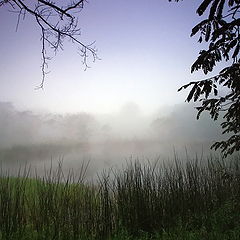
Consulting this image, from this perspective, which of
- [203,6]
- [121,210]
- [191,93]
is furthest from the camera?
[121,210]

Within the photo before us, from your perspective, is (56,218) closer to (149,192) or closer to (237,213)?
(149,192)

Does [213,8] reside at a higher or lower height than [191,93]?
higher

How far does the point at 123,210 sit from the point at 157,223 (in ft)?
2.46

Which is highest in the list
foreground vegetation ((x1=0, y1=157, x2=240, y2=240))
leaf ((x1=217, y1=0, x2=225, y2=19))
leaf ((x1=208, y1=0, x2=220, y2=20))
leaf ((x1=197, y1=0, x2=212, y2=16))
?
leaf ((x1=217, y1=0, x2=225, y2=19))

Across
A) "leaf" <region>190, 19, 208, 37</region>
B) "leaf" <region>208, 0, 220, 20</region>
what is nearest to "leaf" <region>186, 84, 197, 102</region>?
"leaf" <region>190, 19, 208, 37</region>

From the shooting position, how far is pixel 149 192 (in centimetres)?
570

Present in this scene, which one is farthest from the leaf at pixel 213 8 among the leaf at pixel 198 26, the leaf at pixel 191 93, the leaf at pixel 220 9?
the leaf at pixel 191 93

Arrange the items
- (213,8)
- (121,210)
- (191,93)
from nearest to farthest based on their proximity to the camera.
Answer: (213,8)
(191,93)
(121,210)

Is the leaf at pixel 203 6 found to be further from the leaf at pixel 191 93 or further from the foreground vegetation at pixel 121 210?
the foreground vegetation at pixel 121 210

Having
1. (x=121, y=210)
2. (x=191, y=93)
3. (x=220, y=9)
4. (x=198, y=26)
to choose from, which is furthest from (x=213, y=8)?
(x=121, y=210)

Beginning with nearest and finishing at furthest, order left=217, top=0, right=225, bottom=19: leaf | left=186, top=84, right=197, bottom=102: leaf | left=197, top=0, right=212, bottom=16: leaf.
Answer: left=197, top=0, right=212, bottom=16: leaf < left=217, top=0, right=225, bottom=19: leaf < left=186, top=84, right=197, bottom=102: leaf

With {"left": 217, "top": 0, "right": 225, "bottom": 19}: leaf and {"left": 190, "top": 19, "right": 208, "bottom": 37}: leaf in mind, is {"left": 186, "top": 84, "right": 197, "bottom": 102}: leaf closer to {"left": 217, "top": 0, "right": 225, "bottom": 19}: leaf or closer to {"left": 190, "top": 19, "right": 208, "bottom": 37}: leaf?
{"left": 190, "top": 19, "right": 208, "bottom": 37}: leaf

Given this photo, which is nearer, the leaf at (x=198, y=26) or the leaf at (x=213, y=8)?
the leaf at (x=213, y=8)

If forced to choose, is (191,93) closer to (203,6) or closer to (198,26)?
(198,26)
